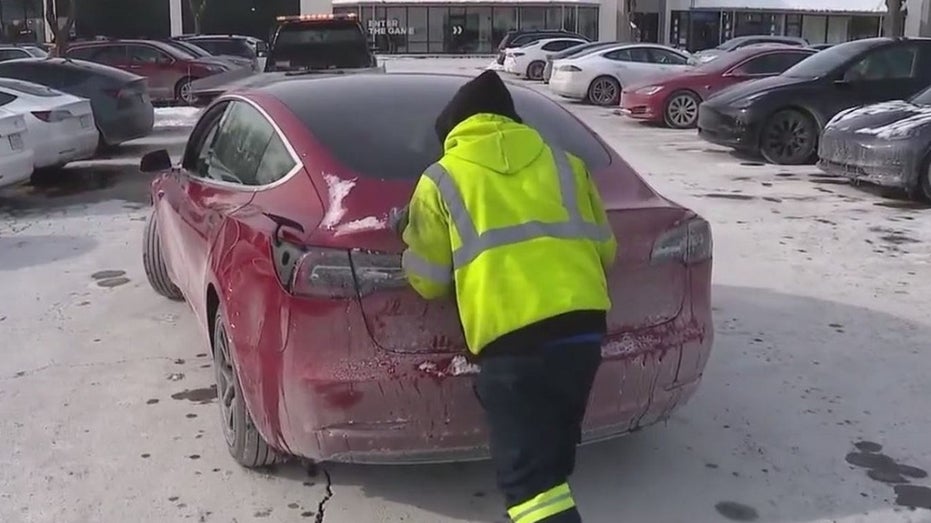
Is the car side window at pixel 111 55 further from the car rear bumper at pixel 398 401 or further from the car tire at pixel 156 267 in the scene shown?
the car rear bumper at pixel 398 401

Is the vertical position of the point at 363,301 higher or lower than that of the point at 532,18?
lower

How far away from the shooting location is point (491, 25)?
5372 cm

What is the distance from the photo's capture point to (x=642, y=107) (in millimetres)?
18891

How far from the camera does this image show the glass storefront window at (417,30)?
53.3m

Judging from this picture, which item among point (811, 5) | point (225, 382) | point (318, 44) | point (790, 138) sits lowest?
point (225, 382)

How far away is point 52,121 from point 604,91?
45.5 feet

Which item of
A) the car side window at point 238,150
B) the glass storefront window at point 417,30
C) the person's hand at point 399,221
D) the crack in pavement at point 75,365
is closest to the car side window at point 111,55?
the crack in pavement at point 75,365

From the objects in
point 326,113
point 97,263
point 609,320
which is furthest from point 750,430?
point 97,263

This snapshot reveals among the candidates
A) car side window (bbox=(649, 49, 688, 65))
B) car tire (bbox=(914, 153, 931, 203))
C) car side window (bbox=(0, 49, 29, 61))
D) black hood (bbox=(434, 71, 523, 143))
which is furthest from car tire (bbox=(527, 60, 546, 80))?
black hood (bbox=(434, 71, 523, 143))

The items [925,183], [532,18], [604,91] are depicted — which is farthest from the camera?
[532,18]

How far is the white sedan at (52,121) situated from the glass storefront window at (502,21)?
138ft

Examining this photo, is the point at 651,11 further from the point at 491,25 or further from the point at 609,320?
the point at 609,320

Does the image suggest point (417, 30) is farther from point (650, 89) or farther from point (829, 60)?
point (829, 60)

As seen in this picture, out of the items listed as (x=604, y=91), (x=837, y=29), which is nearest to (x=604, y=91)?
(x=604, y=91)
